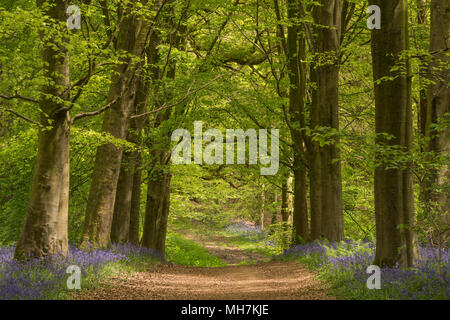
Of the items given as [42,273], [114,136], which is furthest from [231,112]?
[42,273]

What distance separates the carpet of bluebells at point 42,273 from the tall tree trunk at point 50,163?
35 centimetres

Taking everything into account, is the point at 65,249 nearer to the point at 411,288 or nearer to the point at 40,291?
the point at 40,291

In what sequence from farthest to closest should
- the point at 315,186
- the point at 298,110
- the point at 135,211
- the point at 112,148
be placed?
the point at 298,110 < the point at 135,211 < the point at 315,186 < the point at 112,148

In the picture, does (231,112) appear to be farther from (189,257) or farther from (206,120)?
(189,257)

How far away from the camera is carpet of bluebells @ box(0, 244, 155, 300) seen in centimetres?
644

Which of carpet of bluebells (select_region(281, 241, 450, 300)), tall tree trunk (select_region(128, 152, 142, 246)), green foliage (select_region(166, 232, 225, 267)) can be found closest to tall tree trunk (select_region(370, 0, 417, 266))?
carpet of bluebells (select_region(281, 241, 450, 300))

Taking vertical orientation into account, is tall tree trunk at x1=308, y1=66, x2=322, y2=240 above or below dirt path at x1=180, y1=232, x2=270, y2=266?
above

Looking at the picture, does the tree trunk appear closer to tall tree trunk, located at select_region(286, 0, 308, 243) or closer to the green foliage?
tall tree trunk, located at select_region(286, 0, 308, 243)

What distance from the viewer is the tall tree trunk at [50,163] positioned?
8461 millimetres

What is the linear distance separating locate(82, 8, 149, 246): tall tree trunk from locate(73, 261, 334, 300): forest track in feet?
5.68

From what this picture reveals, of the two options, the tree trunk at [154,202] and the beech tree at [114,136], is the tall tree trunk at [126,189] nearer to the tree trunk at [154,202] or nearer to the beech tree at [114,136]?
the beech tree at [114,136]

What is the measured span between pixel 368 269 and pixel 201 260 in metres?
17.0

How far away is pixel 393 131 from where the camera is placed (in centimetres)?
782

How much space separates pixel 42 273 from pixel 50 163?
2.34 metres
